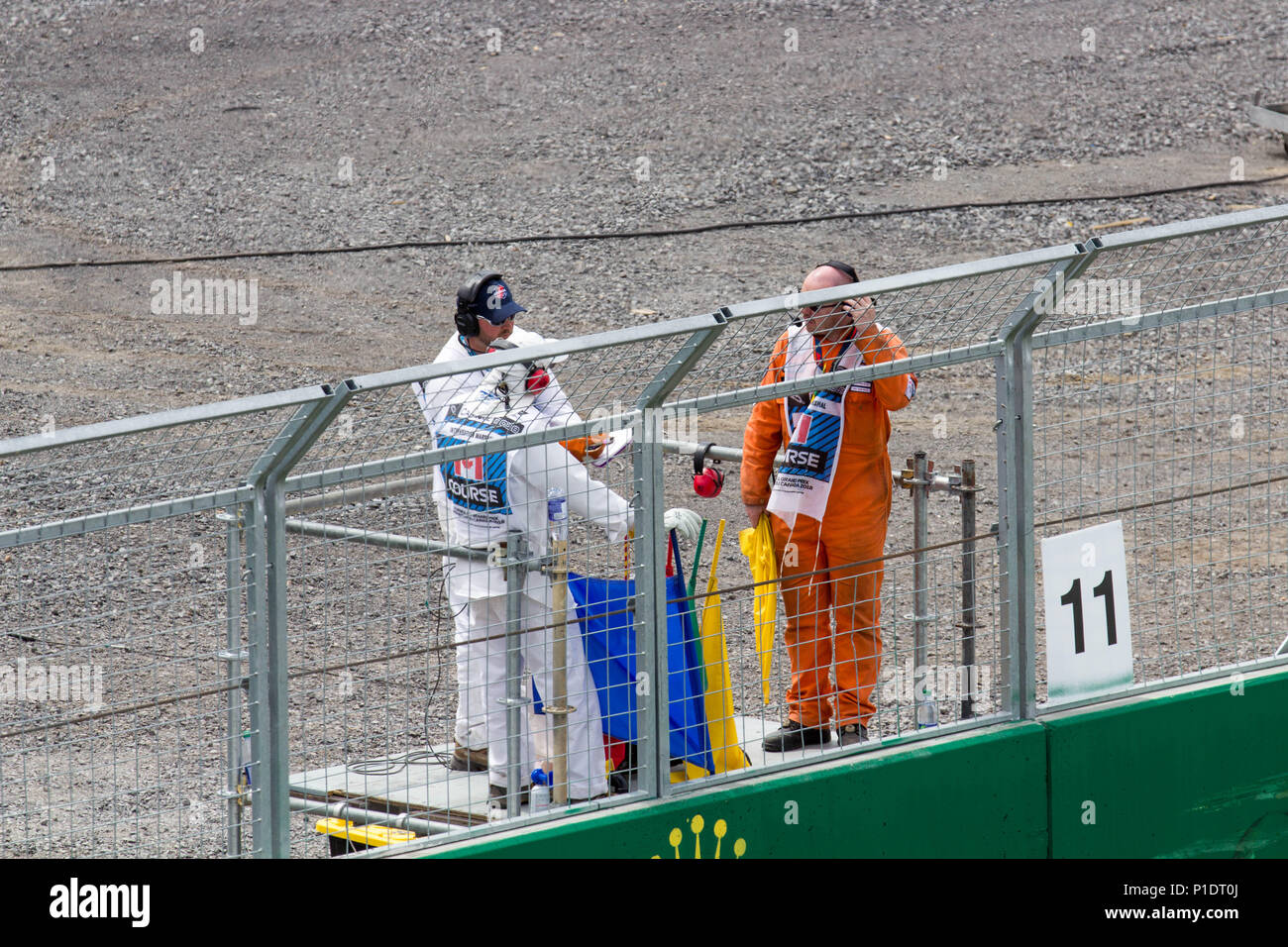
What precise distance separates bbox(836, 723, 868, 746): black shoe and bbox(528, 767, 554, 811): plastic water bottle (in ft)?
3.61

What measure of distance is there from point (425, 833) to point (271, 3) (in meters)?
19.3

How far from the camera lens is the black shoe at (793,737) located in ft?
17.7

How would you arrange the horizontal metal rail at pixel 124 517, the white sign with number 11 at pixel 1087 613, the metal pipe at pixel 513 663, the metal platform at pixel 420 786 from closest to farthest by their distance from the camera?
1. the horizontal metal rail at pixel 124 517
2. the metal pipe at pixel 513 663
3. the metal platform at pixel 420 786
4. the white sign with number 11 at pixel 1087 613

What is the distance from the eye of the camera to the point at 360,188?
17656mm

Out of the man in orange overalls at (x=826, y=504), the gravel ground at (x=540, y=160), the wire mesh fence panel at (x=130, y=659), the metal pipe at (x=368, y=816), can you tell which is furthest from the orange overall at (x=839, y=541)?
the gravel ground at (x=540, y=160)

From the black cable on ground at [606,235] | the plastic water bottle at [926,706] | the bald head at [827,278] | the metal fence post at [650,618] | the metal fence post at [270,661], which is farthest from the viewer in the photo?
the black cable on ground at [606,235]

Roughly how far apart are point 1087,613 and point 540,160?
45.0 feet

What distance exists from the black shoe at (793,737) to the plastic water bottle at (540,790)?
814mm

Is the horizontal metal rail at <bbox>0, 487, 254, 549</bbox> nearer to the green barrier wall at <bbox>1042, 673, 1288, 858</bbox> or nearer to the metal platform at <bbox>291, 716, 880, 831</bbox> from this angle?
the metal platform at <bbox>291, 716, 880, 831</bbox>

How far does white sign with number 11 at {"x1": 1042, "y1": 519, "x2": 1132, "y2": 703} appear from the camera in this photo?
17.5ft

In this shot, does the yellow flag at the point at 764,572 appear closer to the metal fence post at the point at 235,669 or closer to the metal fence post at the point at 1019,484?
the metal fence post at the point at 1019,484

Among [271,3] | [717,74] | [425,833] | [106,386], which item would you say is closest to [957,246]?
[717,74]

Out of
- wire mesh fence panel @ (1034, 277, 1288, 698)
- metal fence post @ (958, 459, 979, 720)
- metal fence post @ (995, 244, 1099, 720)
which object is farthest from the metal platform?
wire mesh fence panel @ (1034, 277, 1288, 698)
